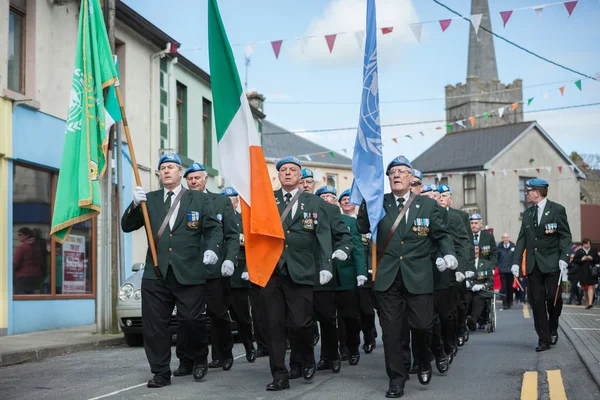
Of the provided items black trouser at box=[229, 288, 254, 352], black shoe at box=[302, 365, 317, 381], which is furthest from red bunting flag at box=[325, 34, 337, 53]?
black shoe at box=[302, 365, 317, 381]

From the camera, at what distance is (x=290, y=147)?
169 feet

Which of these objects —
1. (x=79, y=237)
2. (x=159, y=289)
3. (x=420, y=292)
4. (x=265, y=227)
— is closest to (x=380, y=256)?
(x=420, y=292)

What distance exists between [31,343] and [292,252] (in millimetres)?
6104

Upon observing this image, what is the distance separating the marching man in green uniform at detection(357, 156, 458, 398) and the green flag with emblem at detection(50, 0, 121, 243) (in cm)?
357

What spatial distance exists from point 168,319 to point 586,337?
7.07 metres

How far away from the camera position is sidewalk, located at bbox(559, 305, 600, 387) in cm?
934

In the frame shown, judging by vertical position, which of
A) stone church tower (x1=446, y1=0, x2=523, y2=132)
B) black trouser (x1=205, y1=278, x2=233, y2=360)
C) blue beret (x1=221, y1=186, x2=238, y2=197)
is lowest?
black trouser (x1=205, y1=278, x2=233, y2=360)

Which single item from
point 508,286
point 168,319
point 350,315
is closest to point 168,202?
point 168,319

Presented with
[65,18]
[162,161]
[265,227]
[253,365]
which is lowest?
[253,365]

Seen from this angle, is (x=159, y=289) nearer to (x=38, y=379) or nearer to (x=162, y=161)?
(x=162, y=161)

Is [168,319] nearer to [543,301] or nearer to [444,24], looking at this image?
[543,301]

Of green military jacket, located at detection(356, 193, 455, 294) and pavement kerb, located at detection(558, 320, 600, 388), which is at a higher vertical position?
green military jacket, located at detection(356, 193, 455, 294)

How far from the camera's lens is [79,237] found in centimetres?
1816

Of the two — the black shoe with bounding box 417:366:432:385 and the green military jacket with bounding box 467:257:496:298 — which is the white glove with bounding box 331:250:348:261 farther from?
the green military jacket with bounding box 467:257:496:298
